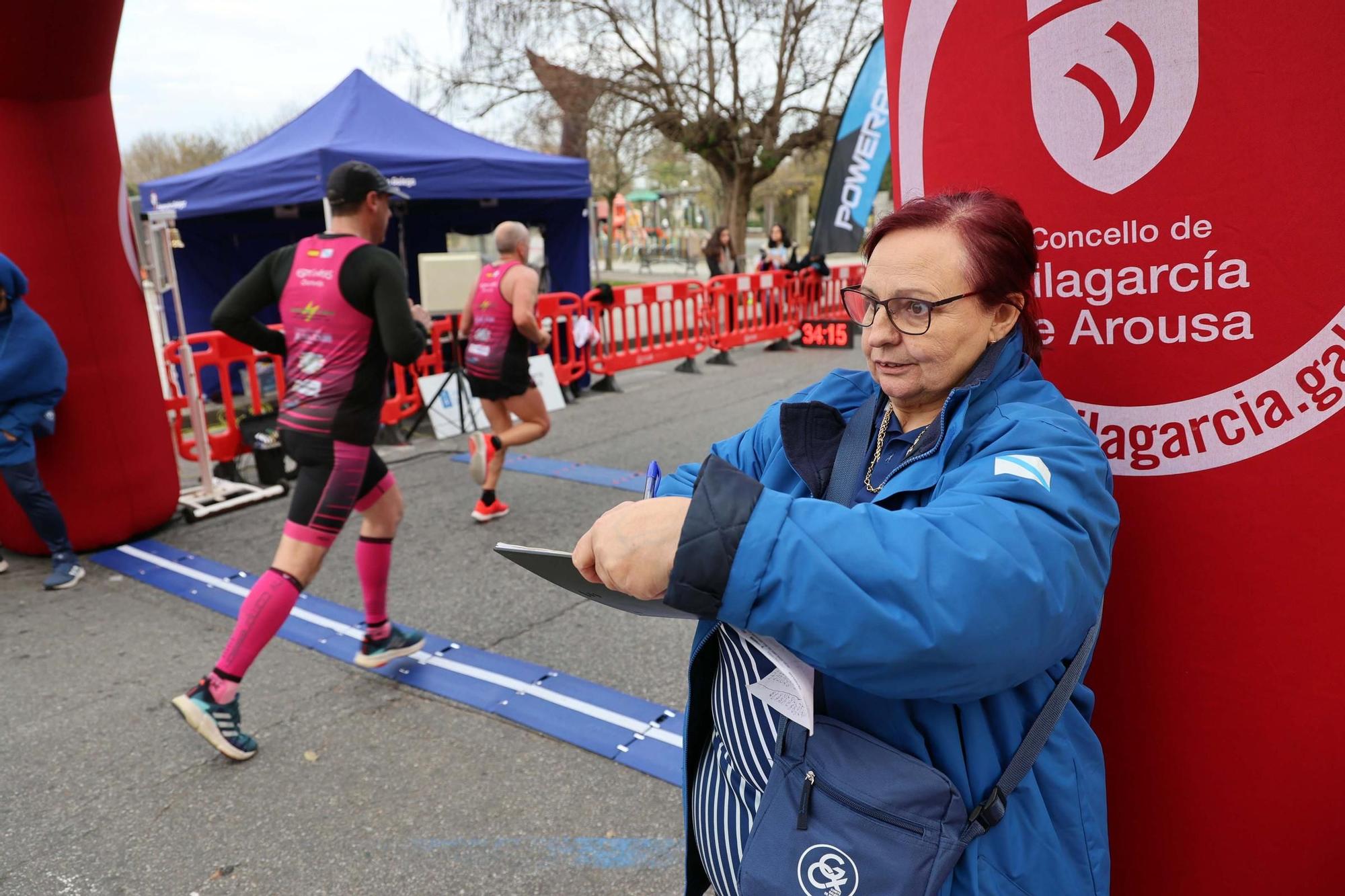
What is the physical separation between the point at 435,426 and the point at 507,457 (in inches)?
44.2

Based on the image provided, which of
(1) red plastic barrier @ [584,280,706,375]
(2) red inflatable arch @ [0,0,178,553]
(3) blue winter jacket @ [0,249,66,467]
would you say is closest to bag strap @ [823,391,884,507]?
(3) blue winter jacket @ [0,249,66,467]

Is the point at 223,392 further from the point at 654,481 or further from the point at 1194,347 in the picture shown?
the point at 1194,347

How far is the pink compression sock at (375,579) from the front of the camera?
380cm

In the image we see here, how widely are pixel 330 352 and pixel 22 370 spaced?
7.95 ft

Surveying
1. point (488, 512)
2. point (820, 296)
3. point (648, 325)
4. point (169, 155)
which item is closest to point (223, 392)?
point (488, 512)

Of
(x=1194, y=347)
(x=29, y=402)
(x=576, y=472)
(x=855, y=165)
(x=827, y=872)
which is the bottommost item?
(x=576, y=472)

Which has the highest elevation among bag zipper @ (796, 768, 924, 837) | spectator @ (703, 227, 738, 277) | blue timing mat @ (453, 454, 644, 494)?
bag zipper @ (796, 768, 924, 837)

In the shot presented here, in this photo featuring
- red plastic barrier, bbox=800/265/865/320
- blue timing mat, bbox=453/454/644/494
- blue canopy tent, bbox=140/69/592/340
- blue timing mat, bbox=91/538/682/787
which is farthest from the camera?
red plastic barrier, bbox=800/265/865/320

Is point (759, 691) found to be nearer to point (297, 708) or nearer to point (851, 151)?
point (297, 708)

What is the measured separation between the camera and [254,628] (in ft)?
10.7

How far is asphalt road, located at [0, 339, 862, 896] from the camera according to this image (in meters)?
2.70

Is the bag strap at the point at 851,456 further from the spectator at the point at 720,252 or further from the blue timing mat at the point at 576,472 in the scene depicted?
the spectator at the point at 720,252

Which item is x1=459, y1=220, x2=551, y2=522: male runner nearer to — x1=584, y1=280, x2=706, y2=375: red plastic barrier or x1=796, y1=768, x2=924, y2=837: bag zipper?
x1=584, y1=280, x2=706, y2=375: red plastic barrier

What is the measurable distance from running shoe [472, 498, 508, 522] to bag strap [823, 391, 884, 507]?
471 cm
